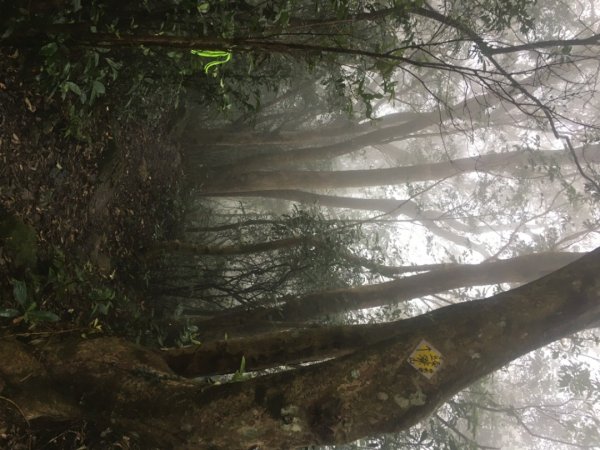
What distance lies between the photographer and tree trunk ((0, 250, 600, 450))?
9.25ft

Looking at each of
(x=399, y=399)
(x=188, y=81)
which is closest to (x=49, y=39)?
(x=188, y=81)

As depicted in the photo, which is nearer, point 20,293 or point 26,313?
point 26,313

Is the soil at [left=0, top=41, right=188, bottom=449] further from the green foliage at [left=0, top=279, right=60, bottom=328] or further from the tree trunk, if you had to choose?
the tree trunk

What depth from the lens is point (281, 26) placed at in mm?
3148

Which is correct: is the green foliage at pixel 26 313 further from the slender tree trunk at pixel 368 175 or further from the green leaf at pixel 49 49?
the slender tree trunk at pixel 368 175

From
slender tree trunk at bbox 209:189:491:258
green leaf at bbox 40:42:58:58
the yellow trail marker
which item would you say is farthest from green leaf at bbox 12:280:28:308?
slender tree trunk at bbox 209:189:491:258

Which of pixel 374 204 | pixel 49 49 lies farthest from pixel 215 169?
pixel 49 49

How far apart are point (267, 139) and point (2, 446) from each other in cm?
605

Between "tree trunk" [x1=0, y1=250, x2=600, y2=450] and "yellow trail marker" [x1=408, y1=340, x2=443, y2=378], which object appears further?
"yellow trail marker" [x1=408, y1=340, x2=443, y2=378]

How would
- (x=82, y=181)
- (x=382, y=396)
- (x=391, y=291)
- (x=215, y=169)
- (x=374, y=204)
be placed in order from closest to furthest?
(x=382, y=396) → (x=82, y=181) → (x=391, y=291) → (x=215, y=169) → (x=374, y=204)

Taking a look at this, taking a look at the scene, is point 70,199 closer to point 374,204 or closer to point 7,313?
point 7,313

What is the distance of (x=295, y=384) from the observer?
2.94m

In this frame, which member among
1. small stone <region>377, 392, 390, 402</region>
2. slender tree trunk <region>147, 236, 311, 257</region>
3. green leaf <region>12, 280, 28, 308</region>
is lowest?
small stone <region>377, 392, 390, 402</region>

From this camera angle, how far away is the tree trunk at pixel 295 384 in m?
2.82
